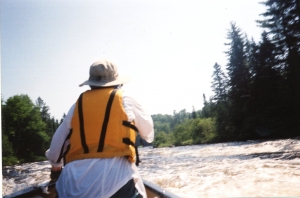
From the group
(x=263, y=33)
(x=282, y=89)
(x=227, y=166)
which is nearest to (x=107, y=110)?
(x=227, y=166)

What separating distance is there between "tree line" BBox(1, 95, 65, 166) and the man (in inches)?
567

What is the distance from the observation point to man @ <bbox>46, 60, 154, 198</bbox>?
985 millimetres

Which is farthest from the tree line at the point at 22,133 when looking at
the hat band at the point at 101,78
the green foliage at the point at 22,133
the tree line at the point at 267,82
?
the hat band at the point at 101,78

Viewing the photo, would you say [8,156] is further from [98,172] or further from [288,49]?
[288,49]

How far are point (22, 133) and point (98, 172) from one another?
61.1ft

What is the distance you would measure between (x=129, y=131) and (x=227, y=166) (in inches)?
236

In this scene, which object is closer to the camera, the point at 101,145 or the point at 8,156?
the point at 101,145

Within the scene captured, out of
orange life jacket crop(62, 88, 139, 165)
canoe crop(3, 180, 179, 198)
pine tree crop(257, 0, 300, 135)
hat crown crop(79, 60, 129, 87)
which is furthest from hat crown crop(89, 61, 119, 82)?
pine tree crop(257, 0, 300, 135)

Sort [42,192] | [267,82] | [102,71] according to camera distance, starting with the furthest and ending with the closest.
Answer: [267,82] → [42,192] → [102,71]

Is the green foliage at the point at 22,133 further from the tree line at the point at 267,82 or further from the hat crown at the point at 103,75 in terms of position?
the hat crown at the point at 103,75

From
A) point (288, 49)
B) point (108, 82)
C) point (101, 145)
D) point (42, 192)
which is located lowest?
point (42, 192)

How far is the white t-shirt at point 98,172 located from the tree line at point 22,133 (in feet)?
47.2

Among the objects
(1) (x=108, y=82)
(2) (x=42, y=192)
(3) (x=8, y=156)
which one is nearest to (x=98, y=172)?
(1) (x=108, y=82)

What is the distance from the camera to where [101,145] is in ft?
3.33
